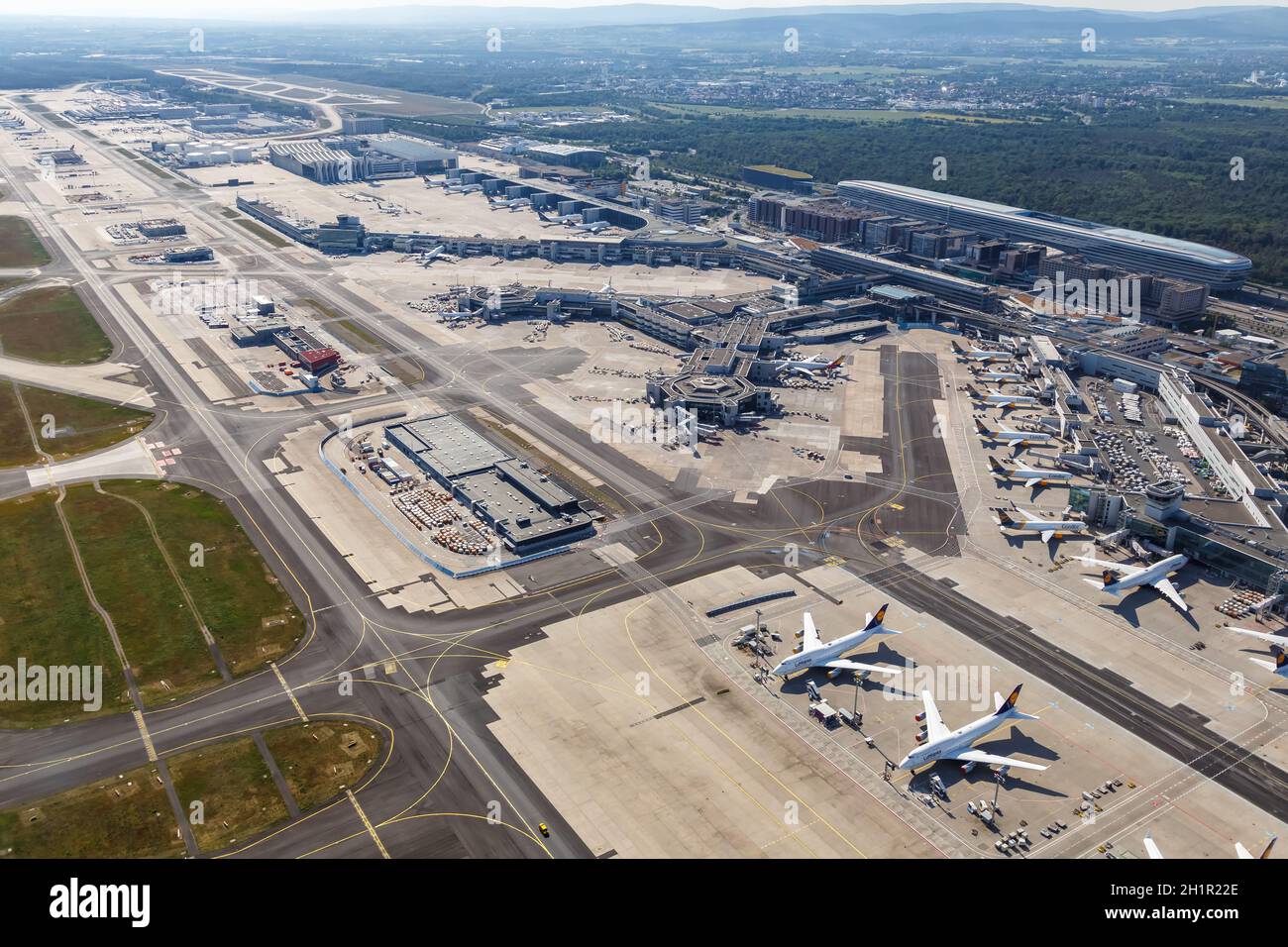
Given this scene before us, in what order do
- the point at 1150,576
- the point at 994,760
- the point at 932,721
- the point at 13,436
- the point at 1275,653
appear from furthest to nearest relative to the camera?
1. the point at 13,436
2. the point at 1150,576
3. the point at 1275,653
4. the point at 932,721
5. the point at 994,760

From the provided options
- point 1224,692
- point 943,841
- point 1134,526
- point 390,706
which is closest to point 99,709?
point 390,706

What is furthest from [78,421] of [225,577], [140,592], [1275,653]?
[1275,653]

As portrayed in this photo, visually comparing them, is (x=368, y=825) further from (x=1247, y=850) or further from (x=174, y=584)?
(x=1247, y=850)

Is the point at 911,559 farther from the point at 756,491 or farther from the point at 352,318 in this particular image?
the point at 352,318

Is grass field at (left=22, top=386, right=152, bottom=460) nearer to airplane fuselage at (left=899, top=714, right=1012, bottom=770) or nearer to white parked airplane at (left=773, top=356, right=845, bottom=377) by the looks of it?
white parked airplane at (left=773, top=356, right=845, bottom=377)

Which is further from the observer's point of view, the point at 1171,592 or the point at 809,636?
the point at 1171,592

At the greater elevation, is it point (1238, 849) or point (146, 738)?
point (146, 738)
